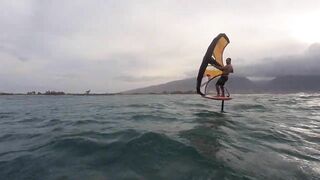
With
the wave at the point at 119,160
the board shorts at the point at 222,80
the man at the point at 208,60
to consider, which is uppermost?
the man at the point at 208,60

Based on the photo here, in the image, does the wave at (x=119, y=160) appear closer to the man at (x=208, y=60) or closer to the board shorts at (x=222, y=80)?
the man at (x=208, y=60)

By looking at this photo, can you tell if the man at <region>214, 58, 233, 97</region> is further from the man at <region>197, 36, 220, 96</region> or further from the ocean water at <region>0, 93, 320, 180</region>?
the ocean water at <region>0, 93, 320, 180</region>

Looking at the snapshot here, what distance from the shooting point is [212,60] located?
18656 mm

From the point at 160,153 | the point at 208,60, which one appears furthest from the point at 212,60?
the point at 160,153

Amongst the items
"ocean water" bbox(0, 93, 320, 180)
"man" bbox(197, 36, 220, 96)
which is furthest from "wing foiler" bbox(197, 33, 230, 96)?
"ocean water" bbox(0, 93, 320, 180)

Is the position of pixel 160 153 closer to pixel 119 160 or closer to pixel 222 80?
pixel 119 160

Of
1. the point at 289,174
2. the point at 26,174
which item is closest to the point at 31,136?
the point at 26,174

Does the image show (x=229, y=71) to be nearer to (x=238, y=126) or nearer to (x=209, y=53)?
(x=209, y=53)

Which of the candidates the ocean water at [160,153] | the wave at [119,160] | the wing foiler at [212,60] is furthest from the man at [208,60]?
the wave at [119,160]

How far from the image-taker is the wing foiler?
18344 mm

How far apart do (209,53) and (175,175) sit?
36.0ft

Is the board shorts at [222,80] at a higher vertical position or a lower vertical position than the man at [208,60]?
lower

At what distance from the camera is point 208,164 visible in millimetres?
9523

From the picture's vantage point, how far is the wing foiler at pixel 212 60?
18.3m
